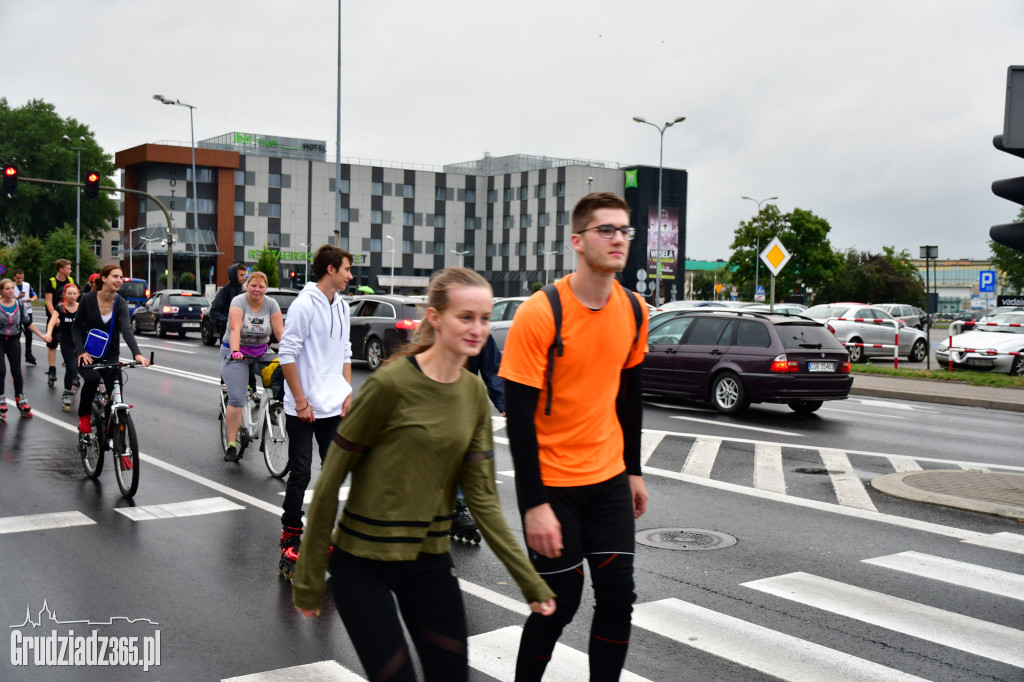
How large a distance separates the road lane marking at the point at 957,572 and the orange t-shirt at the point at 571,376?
11.4 feet

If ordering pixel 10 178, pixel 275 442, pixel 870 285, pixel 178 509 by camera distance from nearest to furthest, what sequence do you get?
pixel 178 509
pixel 275 442
pixel 10 178
pixel 870 285

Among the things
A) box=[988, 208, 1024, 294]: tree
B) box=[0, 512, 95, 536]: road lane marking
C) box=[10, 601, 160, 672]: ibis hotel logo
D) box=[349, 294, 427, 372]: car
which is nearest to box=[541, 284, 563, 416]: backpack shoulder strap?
box=[10, 601, 160, 672]: ibis hotel logo

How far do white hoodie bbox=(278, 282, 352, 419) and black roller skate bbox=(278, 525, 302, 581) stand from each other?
70 cm

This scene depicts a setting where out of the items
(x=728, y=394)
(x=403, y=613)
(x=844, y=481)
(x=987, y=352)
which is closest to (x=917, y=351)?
(x=987, y=352)

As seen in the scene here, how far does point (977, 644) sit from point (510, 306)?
15657 mm

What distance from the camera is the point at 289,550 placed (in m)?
5.72

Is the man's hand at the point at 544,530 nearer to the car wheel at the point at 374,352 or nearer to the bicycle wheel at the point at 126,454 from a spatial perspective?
the bicycle wheel at the point at 126,454

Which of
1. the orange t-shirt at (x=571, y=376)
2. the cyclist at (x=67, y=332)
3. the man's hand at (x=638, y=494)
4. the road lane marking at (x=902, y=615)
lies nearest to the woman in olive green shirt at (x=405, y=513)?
the orange t-shirt at (x=571, y=376)

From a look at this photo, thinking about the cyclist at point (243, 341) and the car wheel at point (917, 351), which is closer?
the cyclist at point (243, 341)

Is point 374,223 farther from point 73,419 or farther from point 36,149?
point 73,419

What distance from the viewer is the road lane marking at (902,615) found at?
4.74 meters

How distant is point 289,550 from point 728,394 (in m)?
9.87

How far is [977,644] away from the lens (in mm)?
4750

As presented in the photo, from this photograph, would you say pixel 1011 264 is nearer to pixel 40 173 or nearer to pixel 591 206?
pixel 40 173
